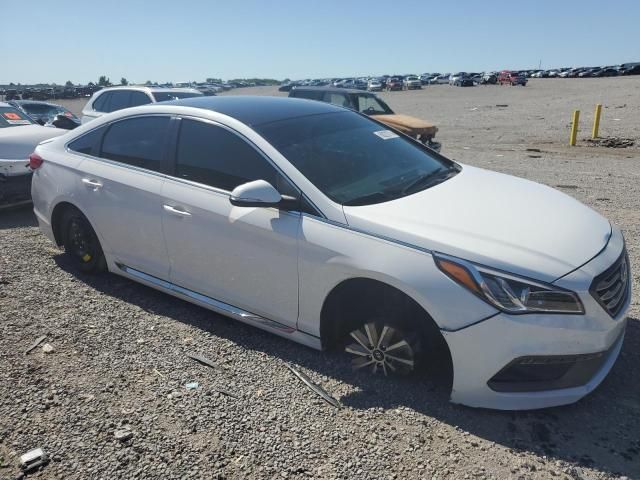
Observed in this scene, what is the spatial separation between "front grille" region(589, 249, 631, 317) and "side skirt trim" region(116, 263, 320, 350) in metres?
1.61

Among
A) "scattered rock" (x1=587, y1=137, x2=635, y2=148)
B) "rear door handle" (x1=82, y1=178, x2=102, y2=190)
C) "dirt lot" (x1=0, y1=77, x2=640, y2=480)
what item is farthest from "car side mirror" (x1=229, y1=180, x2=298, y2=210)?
"scattered rock" (x1=587, y1=137, x2=635, y2=148)

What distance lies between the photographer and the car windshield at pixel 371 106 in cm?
1300

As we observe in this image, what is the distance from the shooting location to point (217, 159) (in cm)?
369

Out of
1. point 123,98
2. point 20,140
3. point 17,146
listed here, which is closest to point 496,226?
point 17,146

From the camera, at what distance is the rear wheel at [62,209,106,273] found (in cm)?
466

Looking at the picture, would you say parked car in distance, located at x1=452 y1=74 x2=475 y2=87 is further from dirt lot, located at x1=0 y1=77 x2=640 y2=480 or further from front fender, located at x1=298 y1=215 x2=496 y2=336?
front fender, located at x1=298 y1=215 x2=496 y2=336

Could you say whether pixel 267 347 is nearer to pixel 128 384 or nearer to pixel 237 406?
pixel 237 406

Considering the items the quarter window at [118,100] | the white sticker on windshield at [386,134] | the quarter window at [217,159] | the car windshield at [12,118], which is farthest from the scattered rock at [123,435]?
the quarter window at [118,100]

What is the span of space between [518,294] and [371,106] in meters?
11.2

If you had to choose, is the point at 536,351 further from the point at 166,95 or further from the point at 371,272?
the point at 166,95

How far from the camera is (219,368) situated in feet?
11.2

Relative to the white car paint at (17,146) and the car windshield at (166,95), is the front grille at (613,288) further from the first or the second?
the car windshield at (166,95)

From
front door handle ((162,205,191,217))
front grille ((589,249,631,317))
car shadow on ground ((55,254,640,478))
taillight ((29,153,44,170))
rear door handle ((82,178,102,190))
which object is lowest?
car shadow on ground ((55,254,640,478))

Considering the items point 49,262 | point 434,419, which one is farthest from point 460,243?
point 49,262
